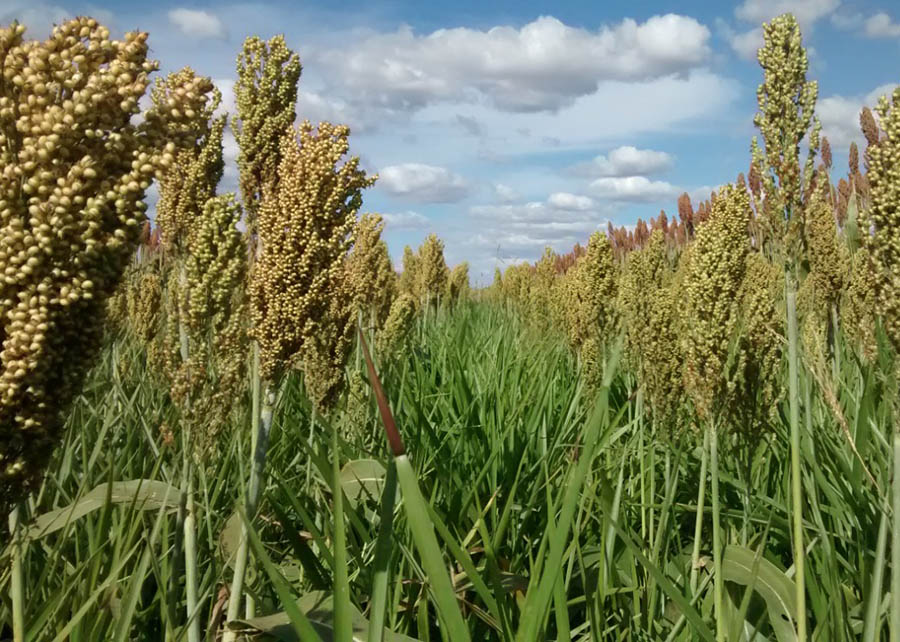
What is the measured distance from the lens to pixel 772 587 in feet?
8.41

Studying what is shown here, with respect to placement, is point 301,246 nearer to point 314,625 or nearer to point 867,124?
point 314,625

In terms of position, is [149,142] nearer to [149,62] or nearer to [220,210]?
[149,62]

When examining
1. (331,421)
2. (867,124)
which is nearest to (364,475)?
(331,421)

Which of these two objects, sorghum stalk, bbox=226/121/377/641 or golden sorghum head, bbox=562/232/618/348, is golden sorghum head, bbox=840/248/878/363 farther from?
sorghum stalk, bbox=226/121/377/641

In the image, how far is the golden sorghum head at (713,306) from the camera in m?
2.79

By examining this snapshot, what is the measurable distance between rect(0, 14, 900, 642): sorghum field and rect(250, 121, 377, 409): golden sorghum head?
1 centimetres

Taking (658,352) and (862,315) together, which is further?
(862,315)

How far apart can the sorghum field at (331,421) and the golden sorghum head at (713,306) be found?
1 centimetres

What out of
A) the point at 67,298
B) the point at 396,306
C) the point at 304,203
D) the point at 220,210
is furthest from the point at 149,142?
the point at 396,306

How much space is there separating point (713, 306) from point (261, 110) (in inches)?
84.4

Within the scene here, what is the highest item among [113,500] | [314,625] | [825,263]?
[825,263]

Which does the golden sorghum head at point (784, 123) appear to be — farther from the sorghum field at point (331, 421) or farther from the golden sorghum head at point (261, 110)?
the golden sorghum head at point (261, 110)

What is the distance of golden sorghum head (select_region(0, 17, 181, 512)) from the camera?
1381 mm

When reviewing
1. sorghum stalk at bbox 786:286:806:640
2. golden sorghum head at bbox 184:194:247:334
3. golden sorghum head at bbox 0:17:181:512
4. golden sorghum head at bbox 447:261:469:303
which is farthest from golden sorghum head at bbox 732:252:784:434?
golden sorghum head at bbox 447:261:469:303
